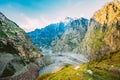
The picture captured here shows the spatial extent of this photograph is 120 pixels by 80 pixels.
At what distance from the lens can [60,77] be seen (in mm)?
77062

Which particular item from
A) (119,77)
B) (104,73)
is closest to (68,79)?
(104,73)

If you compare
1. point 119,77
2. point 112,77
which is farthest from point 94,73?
point 119,77

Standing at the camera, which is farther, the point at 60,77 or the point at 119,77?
the point at 119,77

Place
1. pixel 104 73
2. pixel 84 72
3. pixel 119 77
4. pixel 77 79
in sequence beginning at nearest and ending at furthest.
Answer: pixel 77 79, pixel 84 72, pixel 104 73, pixel 119 77

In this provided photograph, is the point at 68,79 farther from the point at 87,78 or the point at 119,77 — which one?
the point at 119,77

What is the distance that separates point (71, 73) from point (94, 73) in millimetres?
8233

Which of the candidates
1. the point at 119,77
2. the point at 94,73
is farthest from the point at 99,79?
the point at 119,77

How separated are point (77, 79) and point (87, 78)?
374 cm

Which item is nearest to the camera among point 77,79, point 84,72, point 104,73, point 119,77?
point 77,79

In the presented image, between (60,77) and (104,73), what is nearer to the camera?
(60,77)

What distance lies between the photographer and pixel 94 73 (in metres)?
80.8

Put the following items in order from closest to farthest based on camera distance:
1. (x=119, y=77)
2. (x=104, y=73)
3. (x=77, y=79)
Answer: (x=77, y=79)
(x=104, y=73)
(x=119, y=77)

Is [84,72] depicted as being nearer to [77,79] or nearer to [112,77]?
[77,79]

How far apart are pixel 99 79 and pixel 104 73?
377 inches
